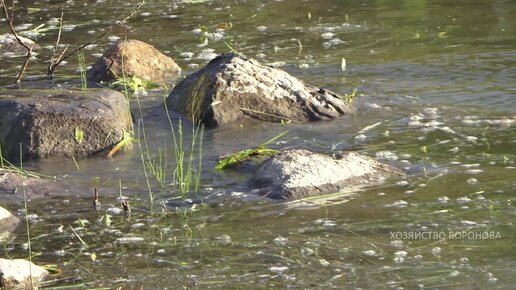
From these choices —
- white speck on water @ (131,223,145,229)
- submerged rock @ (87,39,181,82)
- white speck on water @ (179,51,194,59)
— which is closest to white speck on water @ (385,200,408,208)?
white speck on water @ (131,223,145,229)

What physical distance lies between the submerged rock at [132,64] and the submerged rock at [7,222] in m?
3.55

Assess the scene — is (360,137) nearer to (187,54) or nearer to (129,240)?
(129,240)

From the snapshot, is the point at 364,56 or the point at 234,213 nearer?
the point at 234,213

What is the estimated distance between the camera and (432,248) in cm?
566

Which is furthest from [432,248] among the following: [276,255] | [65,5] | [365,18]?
[65,5]

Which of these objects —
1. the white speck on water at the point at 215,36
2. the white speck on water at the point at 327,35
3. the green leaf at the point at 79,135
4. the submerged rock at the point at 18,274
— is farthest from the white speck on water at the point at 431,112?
the submerged rock at the point at 18,274

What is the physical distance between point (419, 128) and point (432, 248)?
2516 mm

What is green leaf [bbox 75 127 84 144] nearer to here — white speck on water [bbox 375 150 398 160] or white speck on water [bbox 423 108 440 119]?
white speck on water [bbox 375 150 398 160]

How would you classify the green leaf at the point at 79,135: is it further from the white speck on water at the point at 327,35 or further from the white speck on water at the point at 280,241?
the white speck on water at the point at 327,35

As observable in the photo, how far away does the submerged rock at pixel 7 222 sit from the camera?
20.7ft

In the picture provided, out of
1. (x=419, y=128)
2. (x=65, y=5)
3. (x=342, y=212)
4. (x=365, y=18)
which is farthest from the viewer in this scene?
(x=65, y=5)

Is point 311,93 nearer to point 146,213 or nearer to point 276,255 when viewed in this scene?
point 146,213

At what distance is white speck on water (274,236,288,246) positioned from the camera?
19.2 ft

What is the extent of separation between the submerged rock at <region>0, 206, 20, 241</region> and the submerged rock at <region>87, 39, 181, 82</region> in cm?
355
